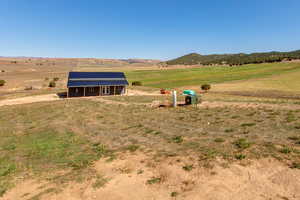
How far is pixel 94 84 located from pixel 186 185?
3463 centimetres

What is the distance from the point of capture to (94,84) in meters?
38.0

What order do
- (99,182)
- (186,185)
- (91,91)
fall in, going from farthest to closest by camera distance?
(91,91) → (99,182) → (186,185)

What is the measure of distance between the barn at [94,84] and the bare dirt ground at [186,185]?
31875mm

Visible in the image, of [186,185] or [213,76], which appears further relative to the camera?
[213,76]

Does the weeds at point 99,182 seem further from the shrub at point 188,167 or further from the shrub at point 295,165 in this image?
the shrub at point 295,165

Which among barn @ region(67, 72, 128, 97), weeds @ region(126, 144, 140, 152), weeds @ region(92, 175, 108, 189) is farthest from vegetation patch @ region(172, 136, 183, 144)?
barn @ region(67, 72, 128, 97)

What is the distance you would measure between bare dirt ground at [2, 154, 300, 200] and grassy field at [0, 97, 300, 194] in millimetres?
553

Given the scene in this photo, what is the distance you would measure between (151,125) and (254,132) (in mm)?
6765

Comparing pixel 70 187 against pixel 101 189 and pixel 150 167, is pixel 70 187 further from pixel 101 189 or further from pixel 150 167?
pixel 150 167

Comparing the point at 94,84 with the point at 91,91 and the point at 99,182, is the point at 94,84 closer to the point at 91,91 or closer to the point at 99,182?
the point at 91,91

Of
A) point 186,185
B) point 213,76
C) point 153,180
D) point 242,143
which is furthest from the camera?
point 213,76

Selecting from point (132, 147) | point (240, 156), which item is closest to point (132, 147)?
point (132, 147)

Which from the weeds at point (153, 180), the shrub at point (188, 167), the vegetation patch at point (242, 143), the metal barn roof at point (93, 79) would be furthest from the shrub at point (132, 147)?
the metal barn roof at point (93, 79)

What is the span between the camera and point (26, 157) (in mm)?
9516
